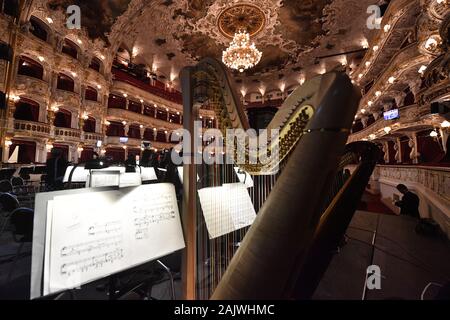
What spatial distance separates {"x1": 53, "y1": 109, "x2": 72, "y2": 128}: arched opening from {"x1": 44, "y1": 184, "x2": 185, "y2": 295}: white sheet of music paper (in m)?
16.1

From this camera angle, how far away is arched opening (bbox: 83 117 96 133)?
1525cm

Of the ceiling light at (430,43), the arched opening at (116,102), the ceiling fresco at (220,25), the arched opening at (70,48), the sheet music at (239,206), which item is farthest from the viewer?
the arched opening at (116,102)

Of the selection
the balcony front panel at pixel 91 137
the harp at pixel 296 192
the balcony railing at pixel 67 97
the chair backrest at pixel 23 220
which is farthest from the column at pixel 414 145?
the balcony railing at pixel 67 97

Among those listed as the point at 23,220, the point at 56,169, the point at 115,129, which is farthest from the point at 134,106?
the point at 23,220

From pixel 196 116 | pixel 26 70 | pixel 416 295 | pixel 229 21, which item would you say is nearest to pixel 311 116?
pixel 196 116

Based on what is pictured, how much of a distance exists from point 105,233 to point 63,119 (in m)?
16.9

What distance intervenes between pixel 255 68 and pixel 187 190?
1975 centimetres

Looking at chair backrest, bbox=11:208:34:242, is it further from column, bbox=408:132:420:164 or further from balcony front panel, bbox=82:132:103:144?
column, bbox=408:132:420:164

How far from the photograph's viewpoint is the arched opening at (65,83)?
13.2m

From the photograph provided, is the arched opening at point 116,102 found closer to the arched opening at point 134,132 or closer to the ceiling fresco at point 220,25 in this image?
the arched opening at point 134,132

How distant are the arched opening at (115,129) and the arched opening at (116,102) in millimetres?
1464

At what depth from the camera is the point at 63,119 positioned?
1403cm

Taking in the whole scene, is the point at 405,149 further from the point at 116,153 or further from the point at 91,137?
the point at 116,153

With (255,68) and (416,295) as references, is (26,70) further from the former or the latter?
(416,295)
